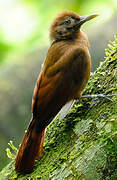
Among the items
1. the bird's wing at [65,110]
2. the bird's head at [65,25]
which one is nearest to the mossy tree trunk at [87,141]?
the bird's wing at [65,110]

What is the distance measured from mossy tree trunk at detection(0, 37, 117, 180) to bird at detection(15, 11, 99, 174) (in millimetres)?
88

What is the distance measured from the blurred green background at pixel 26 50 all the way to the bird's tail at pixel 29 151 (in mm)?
1386

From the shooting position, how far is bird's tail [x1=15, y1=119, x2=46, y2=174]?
113 inches

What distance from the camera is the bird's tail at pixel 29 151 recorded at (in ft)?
9.46

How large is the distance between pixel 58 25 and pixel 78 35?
223 millimetres

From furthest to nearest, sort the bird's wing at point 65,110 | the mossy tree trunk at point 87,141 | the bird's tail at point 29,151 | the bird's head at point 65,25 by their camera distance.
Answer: the bird's head at point 65,25
the bird's wing at point 65,110
the bird's tail at point 29,151
the mossy tree trunk at point 87,141

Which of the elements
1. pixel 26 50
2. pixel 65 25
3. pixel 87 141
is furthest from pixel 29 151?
pixel 26 50

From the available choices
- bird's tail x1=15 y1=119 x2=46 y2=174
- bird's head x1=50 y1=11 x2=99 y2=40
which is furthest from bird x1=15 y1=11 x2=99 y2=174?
bird's head x1=50 y1=11 x2=99 y2=40

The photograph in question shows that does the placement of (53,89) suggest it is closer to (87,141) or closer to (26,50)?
(87,141)

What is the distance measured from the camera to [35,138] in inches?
118

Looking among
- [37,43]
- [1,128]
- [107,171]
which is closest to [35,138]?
[107,171]

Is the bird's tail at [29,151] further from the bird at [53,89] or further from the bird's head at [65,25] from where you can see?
the bird's head at [65,25]

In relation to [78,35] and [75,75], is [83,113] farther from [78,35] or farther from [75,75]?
[78,35]

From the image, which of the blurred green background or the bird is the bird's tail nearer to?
the bird
